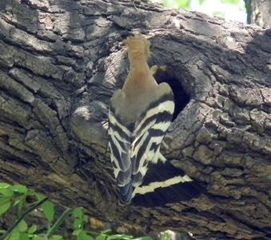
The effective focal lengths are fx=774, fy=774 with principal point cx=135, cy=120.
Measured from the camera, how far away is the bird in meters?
3.37

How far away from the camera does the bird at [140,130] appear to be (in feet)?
11.0

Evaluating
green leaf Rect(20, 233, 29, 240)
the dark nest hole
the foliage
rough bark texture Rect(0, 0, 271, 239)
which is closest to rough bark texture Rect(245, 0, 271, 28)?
rough bark texture Rect(0, 0, 271, 239)

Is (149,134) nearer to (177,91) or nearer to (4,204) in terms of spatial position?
(177,91)

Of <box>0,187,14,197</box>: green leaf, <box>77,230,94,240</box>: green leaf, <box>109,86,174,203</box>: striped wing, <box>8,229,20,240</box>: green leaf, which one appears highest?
<box>109,86,174,203</box>: striped wing

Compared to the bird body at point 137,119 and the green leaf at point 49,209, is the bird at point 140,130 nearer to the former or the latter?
the bird body at point 137,119

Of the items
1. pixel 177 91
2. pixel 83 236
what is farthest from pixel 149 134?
pixel 83 236

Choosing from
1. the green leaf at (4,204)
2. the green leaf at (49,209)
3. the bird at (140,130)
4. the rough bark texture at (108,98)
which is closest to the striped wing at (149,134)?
the bird at (140,130)

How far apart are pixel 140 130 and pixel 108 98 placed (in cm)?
23

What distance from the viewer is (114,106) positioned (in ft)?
11.4

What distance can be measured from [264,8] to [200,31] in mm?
1208

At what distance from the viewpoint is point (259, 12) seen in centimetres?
479

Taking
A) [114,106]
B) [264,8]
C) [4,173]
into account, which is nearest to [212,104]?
[114,106]

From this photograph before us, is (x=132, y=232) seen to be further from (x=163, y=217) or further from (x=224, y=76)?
(x=224, y=76)

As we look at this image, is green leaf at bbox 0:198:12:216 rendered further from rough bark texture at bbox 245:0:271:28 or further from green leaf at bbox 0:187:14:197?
rough bark texture at bbox 245:0:271:28
